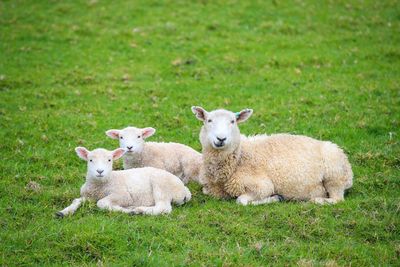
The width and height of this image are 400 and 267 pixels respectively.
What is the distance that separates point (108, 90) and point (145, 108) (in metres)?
1.96

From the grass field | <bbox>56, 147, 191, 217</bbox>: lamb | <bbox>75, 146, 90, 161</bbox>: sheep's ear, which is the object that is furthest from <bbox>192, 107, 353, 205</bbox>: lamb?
<bbox>75, 146, 90, 161</bbox>: sheep's ear

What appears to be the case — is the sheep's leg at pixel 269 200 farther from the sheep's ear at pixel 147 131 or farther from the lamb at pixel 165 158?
the sheep's ear at pixel 147 131

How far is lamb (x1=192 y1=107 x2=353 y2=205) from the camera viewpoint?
988 cm

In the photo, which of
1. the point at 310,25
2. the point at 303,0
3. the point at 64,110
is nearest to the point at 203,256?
the point at 64,110

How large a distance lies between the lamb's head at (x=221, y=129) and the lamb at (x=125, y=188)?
99cm

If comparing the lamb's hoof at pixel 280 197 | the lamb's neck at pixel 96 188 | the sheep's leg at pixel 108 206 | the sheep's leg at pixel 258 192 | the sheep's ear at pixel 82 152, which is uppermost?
the sheep's ear at pixel 82 152

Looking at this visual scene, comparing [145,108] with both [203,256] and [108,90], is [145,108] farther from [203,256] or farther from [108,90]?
[203,256]

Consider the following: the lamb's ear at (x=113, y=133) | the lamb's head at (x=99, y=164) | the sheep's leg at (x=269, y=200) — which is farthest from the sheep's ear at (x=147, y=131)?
the sheep's leg at (x=269, y=200)

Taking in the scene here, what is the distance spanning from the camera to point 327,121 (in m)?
13.7

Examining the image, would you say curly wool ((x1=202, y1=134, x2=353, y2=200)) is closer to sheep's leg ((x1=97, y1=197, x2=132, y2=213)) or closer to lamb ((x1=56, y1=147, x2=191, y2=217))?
lamb ((x1=56, y1=147, x2=191, y2=217))

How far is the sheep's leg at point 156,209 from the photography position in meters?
8.83

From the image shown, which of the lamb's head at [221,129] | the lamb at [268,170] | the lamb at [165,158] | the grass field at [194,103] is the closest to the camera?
the grass field at [194,103]

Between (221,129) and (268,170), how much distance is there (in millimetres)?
1303

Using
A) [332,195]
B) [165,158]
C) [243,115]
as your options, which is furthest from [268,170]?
[165,158]
